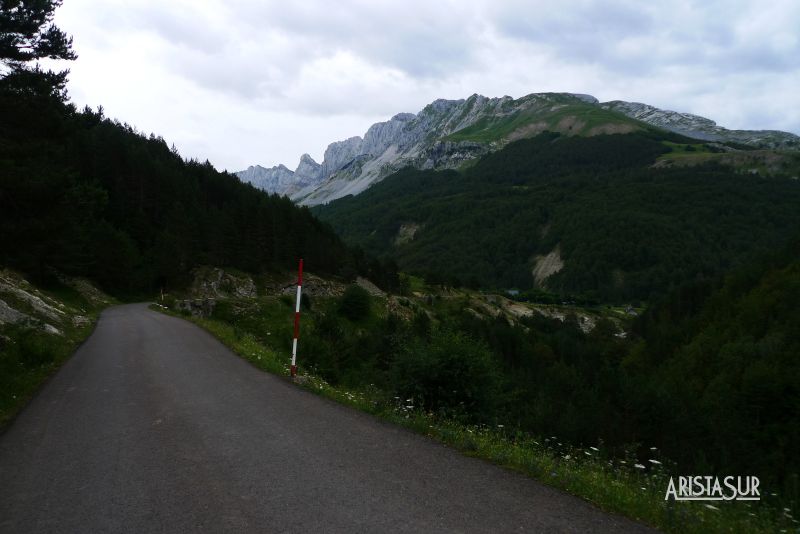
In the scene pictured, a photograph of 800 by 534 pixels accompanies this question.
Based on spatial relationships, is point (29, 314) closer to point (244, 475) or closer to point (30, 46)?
point (30, 46)

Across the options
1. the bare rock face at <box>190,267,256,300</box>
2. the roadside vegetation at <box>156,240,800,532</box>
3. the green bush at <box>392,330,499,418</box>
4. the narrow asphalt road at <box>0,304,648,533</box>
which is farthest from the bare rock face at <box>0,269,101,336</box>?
the bare rock face at <box>190,267,256,300</box>

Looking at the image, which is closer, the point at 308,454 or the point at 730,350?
the point at 308,454

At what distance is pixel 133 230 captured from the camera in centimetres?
7250

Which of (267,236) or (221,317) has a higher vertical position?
(267,236)

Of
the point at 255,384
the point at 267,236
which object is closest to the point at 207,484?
the point at 255,384

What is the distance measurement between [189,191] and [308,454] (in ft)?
307

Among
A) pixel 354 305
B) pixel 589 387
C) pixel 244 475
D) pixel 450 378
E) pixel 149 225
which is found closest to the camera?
pixel 244 475

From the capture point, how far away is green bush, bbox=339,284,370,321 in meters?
64.0

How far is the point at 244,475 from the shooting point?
6539 mm

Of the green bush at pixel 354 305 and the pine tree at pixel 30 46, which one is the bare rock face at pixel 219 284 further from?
the pine tree at pixel 30 46

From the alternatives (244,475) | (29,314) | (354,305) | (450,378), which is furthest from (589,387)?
(244,475)

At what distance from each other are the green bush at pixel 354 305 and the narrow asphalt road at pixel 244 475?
172 feet

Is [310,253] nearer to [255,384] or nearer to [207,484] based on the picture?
[255,384]

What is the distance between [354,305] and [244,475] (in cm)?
5822
